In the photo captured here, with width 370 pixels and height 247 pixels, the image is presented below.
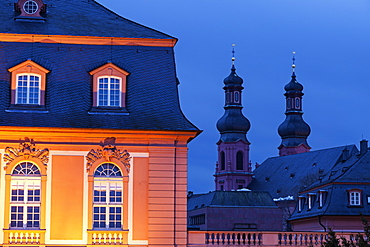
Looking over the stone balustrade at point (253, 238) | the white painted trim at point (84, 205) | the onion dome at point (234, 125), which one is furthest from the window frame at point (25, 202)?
the onion dome at point (234, 125)

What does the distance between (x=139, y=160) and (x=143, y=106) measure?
7.34 ft

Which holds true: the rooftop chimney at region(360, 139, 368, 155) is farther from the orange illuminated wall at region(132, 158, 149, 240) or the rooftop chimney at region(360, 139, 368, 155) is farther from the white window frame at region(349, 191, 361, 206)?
the orange illuminated wall at region(132, 158, 149, 240)

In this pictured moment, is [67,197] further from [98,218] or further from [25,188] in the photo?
[25,188]

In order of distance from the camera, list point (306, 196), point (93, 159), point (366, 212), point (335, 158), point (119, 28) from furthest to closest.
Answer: point (335, 158), point (306, 196), point (366, 212), point (119, 28), point (93, 159)

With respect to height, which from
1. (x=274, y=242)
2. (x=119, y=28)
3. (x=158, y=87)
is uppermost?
(x=119, y=28)

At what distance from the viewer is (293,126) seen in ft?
532

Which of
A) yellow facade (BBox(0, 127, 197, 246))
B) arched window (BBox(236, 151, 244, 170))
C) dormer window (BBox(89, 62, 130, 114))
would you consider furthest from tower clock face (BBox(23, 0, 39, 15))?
arched window (BBox(236, 151, 244, 170))

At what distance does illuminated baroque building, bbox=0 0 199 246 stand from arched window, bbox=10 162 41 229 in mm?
39

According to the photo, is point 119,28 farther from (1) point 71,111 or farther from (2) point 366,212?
(2) point 366,212

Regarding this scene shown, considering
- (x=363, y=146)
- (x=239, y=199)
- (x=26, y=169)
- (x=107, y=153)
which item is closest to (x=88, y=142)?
(x=107, y=153)

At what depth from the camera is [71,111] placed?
124ft

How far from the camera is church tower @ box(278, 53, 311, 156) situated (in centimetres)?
16052

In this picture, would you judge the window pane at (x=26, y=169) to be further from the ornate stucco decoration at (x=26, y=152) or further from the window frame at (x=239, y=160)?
the window frame at (x=239, y=160)

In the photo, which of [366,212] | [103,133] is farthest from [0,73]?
[366,212]
